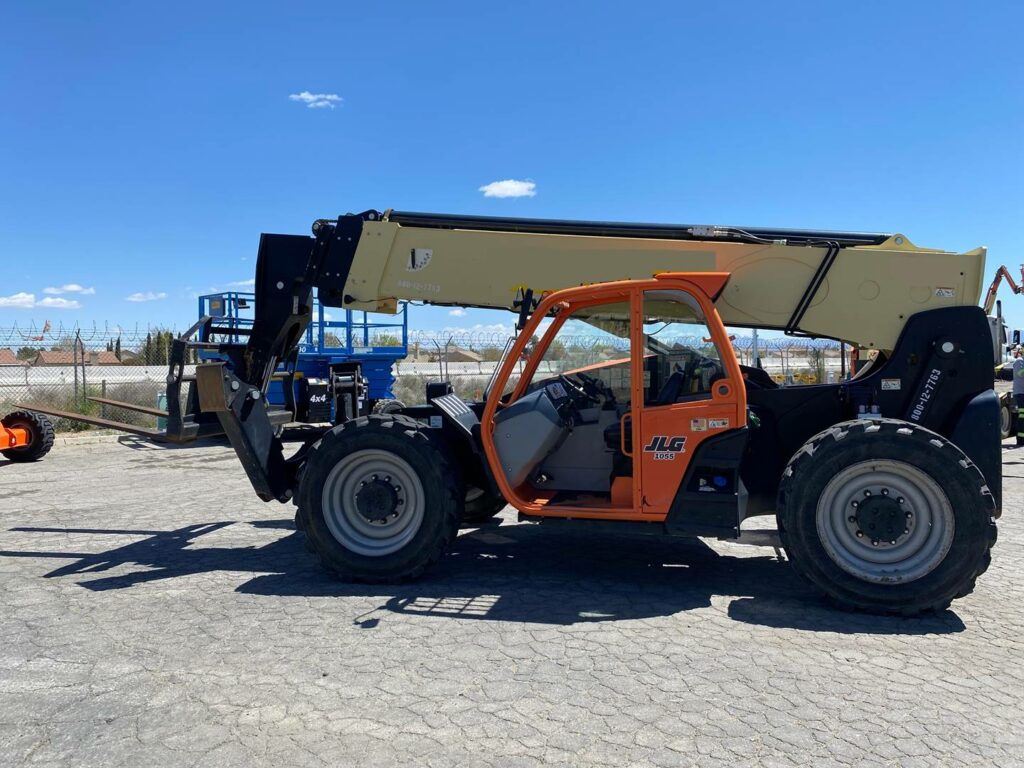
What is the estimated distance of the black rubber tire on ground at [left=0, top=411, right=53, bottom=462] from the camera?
12883mm

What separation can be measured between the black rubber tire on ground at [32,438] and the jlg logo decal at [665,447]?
1180 centimetres

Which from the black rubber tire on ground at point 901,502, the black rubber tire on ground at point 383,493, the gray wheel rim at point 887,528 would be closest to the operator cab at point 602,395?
the black rubber tire on ground at point 383,493

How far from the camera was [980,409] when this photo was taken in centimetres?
535

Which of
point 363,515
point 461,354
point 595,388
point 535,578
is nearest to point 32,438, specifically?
point 363,515

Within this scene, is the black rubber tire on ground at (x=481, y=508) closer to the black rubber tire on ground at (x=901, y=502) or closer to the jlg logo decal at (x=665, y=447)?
the jlg logo decal at (x=665, y=447)

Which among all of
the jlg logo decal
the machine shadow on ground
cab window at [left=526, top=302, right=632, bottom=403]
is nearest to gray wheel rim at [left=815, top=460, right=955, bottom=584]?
the machine shadow on ground

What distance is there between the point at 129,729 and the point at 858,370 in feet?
20.1

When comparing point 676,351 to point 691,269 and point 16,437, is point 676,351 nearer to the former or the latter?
point 691,269

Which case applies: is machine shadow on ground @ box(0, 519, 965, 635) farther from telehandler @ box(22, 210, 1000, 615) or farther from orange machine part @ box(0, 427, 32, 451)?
orange machine part @ box(0, 427, 32, 451)

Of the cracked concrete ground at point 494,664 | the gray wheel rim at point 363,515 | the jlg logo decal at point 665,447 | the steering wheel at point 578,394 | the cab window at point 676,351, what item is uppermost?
the cab window at point 676,351

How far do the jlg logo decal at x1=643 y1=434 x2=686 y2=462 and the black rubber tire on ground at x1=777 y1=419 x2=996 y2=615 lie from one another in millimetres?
730

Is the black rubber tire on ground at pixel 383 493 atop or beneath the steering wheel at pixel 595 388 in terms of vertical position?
beneath

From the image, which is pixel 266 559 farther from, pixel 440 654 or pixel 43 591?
pixel 440 654

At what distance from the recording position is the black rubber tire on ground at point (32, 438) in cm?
1288
